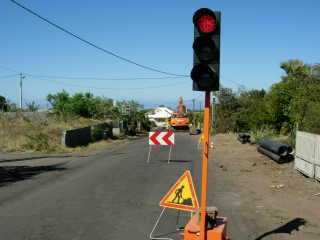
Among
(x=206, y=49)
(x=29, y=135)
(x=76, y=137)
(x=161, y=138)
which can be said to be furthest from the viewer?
(x=76, y=137)

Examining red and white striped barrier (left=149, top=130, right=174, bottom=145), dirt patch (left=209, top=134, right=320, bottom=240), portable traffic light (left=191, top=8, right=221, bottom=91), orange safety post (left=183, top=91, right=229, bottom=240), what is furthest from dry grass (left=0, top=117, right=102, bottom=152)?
portable traffic light (left=191, top=8, right=221, bottom=91)

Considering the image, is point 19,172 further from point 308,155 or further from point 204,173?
point 204,173

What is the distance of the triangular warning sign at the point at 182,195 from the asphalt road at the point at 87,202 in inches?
19.5

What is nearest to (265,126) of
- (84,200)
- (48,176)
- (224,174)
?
(224,174)

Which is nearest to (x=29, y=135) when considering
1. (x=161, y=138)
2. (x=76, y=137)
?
(x=76, y=137)

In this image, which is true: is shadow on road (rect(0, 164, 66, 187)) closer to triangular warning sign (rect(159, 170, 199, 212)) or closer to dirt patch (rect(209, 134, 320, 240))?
dirt patch (rect(209, 134, 320, 240))

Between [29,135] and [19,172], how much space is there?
14.0m

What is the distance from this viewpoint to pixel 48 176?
16984 mm

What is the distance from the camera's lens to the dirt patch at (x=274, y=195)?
9477 millimetres

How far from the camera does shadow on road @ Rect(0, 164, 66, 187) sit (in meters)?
16.3

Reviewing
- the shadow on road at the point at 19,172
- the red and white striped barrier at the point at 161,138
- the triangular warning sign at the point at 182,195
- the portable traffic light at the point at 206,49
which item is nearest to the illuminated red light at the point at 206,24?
the portable traffic light at the point at 206,49

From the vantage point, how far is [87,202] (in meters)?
11.9

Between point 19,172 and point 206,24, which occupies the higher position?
A: point 206,24

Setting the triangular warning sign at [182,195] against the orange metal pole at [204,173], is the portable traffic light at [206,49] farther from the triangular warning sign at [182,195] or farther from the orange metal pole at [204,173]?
the triangular warning sign at [182,195]
